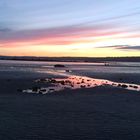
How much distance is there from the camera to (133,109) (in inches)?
824

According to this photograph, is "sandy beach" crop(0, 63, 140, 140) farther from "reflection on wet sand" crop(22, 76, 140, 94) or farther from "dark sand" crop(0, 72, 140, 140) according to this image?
"reflection on wet sand" crop(22, 76, 140, 94)

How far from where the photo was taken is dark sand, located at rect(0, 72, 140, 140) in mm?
14680

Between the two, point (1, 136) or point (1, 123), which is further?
point (1, 123)

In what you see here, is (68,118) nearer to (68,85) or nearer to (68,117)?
(68,117)

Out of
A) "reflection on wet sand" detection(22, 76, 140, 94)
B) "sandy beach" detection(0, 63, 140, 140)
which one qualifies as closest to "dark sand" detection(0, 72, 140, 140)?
"sandy beach" detection(0, 63, 140, 140)

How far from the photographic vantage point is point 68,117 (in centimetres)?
1819

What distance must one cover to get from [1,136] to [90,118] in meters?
5.34

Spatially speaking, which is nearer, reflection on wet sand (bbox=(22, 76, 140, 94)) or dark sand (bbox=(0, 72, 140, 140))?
dark sand (bbox=(0, 72, 140, 140))

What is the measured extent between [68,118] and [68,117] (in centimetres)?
25

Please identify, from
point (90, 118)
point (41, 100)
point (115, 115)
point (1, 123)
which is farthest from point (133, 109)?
point (1, 123)

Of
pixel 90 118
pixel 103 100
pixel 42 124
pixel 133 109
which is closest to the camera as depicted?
pixel 42 124

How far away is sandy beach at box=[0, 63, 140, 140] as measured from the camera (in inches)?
581

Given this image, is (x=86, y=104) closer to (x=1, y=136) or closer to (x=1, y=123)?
(x=1, y=123)

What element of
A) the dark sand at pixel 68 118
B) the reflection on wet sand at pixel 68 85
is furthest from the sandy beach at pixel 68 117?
the reflection on wet sand at pixel 68 85
